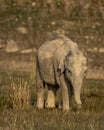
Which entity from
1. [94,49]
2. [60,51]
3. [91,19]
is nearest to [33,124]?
[60,51]

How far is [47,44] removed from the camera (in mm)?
15820

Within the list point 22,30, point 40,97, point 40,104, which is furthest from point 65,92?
point 22,30

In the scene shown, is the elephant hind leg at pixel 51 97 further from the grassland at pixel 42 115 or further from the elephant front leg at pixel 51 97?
the grassland at pixel 42 115

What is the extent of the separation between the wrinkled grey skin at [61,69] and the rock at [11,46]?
1592cm

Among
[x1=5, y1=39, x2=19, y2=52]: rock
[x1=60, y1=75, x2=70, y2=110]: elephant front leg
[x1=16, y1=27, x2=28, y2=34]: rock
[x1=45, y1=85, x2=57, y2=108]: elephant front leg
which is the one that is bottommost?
[x1=16, y1=27, x2=28, y2=34]: rock

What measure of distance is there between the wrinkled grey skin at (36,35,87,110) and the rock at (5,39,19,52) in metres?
15.9

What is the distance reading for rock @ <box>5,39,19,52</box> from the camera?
31969 millimetres

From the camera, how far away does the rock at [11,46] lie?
32.0 meters

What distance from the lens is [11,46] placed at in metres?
32.6

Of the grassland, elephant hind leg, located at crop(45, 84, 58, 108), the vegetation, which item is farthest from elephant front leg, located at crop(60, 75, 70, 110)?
the vegetation

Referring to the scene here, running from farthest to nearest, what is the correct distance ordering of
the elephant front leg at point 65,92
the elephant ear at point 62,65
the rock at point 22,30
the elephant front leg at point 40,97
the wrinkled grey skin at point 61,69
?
the rock at point 22,30 → the elephant front leg at point 40,97 → the elephant front leg at point 65,92 → the elephant ear at point 62,65 → the wrinkled grey skin at point 61,69

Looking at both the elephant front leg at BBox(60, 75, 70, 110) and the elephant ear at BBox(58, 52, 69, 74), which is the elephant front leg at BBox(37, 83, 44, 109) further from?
the elephant ear at BBox(58, 52, 69, 74)

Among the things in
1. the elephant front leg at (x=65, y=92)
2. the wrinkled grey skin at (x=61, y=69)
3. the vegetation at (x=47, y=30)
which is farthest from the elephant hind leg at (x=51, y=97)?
the elephant front leg at (x=65, y=92)

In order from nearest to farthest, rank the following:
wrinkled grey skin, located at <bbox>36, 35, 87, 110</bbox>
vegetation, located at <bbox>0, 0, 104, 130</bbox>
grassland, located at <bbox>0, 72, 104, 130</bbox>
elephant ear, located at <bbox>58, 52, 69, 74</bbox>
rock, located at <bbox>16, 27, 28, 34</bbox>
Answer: grassland, located at <bbox>0, 72, 104, 130</bbox> → wrinkled grey skin, located at <bbox>36, 35, 87, 110</bbox> → elephant ear, located at <bbox>58, 52, 69, 74</bbox> → vegetation, located at <bbox>0, 0, 104, 130</bbox> → rock, located at <bbox>16, 27, 28, 34</bbox>
